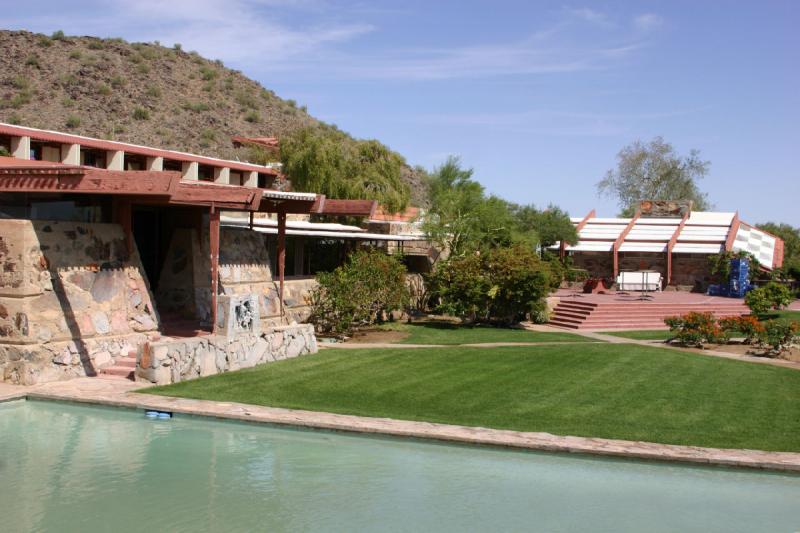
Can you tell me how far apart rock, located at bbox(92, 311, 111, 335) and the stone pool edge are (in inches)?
96.2

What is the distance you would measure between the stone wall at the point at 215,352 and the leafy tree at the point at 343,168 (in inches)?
641

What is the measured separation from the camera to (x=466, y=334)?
2402 cm

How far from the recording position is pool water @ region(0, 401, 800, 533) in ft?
28.9

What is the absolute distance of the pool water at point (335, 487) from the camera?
346 inches

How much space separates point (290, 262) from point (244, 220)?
2.35 meters

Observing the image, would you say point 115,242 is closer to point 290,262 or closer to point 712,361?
point 290,262

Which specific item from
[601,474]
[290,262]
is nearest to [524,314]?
[290,262]

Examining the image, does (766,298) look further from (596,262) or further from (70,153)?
(70,153)

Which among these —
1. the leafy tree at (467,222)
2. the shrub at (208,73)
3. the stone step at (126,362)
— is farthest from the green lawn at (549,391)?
the shrub at (208,73)

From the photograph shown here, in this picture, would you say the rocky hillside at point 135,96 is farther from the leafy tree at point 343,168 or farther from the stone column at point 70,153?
the stone column at point 70,153

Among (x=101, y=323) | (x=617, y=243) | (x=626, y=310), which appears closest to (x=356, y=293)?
(x=101, y=323)

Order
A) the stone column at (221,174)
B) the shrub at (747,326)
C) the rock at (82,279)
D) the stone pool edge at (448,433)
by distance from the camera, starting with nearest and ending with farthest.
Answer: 1. the stone pool edge at (448,433)
2. the rock at (82,279)
3. the shrub at (747,326)
4. the stone column at (221,174)

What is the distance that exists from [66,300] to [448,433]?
27.6 ft

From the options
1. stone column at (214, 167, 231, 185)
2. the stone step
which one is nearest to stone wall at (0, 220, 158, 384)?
the stone step
